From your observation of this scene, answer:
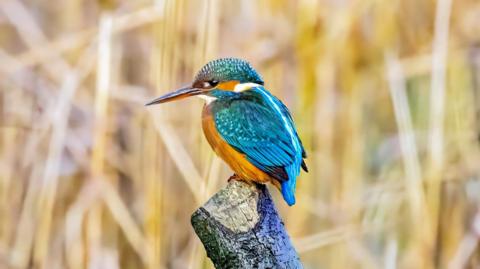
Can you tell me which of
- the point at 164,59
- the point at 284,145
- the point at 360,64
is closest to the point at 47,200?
the point at 164,59

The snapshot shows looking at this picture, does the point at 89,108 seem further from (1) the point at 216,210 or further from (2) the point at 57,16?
(1) the point at 216,210

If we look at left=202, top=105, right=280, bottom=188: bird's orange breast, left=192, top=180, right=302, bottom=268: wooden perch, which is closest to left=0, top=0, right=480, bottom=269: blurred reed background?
left=202, top=105, right=280, bottom=188: bird's orange breast

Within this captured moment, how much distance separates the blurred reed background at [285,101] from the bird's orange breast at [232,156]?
1029 mm

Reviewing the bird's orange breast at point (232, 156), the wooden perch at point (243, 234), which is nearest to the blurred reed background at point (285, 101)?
the bird's orange breast at point (232, 156)

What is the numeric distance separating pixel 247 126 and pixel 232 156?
0.07m

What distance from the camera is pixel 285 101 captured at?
2.73 m

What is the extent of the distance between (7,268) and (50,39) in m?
0.73

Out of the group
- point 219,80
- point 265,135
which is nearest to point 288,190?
point 265,135

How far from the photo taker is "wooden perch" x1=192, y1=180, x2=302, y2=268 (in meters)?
1.06

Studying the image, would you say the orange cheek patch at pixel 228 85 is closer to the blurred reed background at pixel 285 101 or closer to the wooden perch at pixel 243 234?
the wooden perch at pixel 243 234

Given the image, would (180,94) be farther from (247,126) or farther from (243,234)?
(243,234)

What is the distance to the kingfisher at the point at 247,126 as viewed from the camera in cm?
130

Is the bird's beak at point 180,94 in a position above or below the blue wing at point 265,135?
above

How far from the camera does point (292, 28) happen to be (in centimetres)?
268
